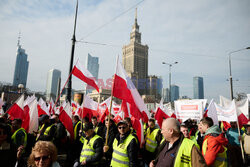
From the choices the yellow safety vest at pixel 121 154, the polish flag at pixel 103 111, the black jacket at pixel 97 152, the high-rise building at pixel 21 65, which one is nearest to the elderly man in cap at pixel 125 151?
the yellow safety vest at pixel 121 154

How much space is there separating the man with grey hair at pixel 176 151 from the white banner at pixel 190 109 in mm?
6016

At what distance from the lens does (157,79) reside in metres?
98.7

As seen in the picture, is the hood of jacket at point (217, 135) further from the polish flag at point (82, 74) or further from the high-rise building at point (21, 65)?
the high-rise building at point (21, 65)

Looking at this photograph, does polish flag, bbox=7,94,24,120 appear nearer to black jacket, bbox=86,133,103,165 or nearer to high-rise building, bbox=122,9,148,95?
black jacket, bbox=86,133,103,165

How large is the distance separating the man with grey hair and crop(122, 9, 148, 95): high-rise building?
94203mm

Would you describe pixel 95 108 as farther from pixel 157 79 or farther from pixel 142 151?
pixel 157 79

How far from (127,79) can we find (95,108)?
4637 mm

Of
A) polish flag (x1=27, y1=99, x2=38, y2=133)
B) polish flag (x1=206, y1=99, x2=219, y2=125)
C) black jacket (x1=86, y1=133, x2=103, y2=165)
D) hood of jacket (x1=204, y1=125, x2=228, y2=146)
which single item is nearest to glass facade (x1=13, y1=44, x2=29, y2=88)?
polish flag (x1=27, y1=99, x2=38, y2=133)

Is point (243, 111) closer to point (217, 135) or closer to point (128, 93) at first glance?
point (217, 135)

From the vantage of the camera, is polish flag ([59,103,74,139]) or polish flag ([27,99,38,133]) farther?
polish flag ([59,103,74,139])

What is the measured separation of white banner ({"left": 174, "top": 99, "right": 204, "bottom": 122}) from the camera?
784 cm

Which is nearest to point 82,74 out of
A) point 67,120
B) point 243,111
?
point 67,120

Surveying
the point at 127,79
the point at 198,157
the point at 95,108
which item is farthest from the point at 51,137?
the point at 198,157

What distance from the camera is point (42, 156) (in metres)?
2.15
